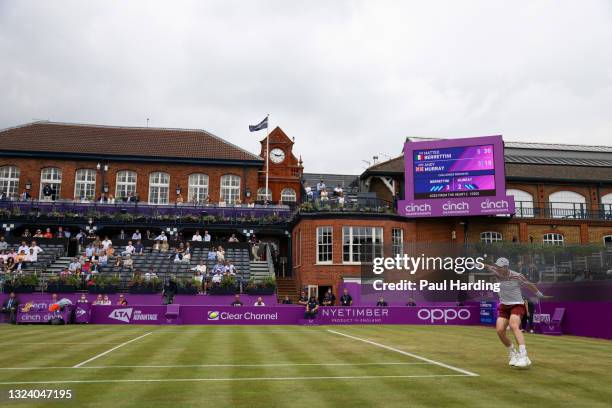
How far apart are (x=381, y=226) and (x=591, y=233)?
17.9 m

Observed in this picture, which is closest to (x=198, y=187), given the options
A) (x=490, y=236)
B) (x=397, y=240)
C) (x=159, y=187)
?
(x=159, y=187)

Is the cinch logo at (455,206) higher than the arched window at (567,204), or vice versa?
the arched window at (567,204)

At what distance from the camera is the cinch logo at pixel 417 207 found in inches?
1512

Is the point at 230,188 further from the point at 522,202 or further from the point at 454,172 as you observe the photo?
the point at 522,202

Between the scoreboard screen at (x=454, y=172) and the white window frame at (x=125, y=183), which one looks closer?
the scoreboard screen at (x=454, y=172)

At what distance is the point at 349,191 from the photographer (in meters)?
51.9

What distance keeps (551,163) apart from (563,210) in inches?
235

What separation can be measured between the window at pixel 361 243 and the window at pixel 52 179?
2513 cm

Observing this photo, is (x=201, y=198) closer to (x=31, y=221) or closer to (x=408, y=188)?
(x=31, y=221)

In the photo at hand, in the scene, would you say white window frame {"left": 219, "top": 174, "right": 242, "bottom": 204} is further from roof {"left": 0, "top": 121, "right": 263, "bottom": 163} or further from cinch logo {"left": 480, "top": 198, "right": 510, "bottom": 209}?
→ cinch logo {"left": 480, "top": 198, "right": 510, "bottom": 209}

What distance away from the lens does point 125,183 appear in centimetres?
4794

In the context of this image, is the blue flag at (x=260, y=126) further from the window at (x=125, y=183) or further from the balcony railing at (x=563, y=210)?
the balcony railing at (x=563, y=210)

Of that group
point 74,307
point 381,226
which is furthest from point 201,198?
point 74,307

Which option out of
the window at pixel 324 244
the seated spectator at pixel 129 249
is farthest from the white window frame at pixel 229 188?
the window at pixel 324 244
